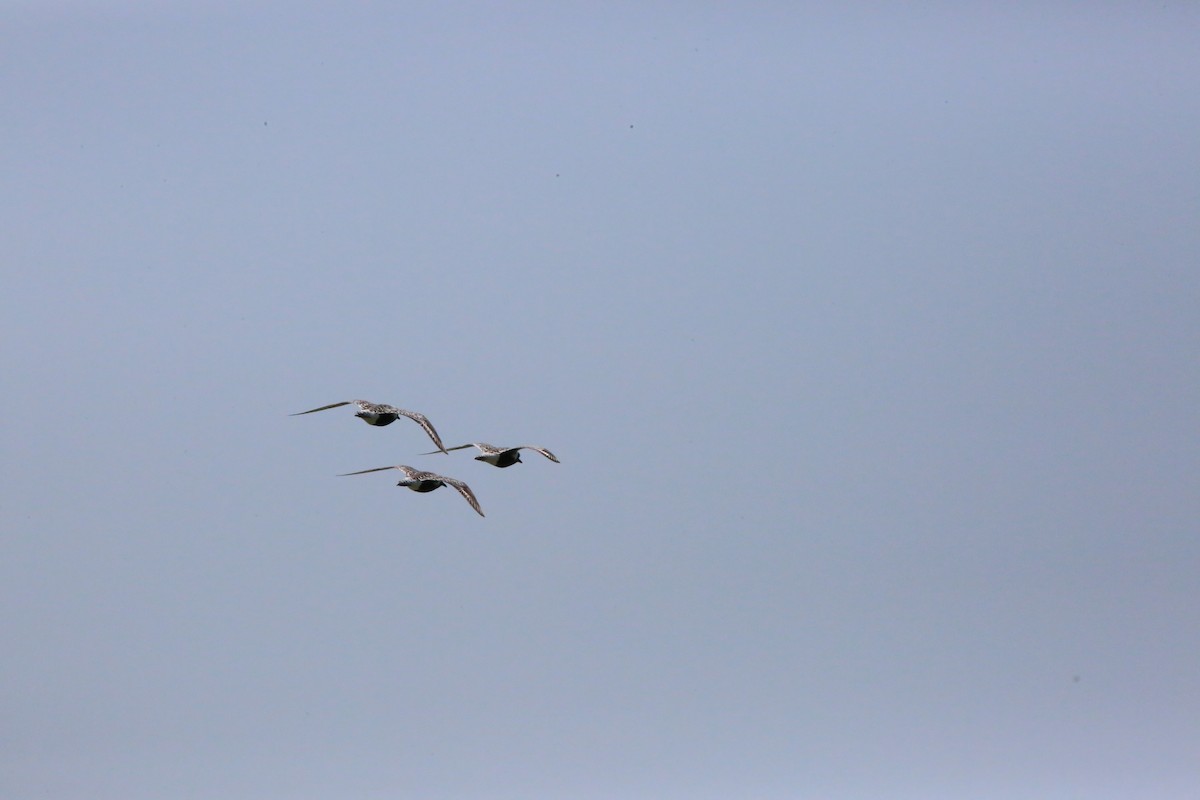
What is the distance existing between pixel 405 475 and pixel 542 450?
224 centimetres

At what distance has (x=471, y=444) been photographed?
27141 mm

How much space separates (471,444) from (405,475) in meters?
1.14

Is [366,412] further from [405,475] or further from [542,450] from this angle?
[542,450]

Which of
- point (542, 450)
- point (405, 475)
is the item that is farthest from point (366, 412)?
point (542, 450)

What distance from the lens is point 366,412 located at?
26.7 meters

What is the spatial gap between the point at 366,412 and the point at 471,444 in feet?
5.63

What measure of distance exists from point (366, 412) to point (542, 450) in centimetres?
280

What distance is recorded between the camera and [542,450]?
26328 mm

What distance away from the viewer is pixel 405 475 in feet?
88.2

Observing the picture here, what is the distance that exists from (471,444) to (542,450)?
4.59 ft
